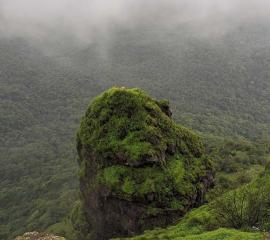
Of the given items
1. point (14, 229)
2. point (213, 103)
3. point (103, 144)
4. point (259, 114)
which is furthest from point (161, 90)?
point (103, 144)

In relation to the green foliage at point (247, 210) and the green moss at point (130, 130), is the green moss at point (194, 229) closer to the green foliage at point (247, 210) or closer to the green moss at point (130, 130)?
the green foliage at point (247, 210)

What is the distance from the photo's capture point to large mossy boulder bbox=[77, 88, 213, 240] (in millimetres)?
31672

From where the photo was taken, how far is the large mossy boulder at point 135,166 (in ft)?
104

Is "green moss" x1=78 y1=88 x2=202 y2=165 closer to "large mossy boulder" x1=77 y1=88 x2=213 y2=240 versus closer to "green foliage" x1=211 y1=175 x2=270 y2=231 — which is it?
"large mossy boulder" x1=77 y1=88 x2=213 y2=240

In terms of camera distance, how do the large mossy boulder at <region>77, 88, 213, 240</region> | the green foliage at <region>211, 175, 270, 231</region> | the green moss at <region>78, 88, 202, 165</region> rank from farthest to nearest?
the green moss at <region>78, 88, 202, 165</region> → the large mossy boulder at <region>77, 88, 213, 240</region> → the green foliage at <region>211, 175, 270, 231</region>

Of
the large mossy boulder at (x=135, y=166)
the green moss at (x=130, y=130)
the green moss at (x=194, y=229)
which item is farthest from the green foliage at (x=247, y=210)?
the green moss at (x=130, y=130)

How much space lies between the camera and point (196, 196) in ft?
110

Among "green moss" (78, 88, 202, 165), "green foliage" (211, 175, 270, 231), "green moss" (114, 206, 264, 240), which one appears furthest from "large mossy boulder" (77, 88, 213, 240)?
"green foliage" (211, 175, 270, 231)

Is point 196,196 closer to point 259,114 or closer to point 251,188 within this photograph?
point 251,188

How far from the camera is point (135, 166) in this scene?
32.8 metres

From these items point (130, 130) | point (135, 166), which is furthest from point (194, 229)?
point (130, 130)

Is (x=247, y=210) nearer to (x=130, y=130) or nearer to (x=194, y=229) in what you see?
(x=194, y=229)

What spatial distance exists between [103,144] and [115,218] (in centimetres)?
528

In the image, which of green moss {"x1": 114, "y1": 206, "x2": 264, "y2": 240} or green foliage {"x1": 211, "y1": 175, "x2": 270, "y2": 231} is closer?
green moss {"x1": 114, "y1": 206, "x2": 264, "y2": 240}
